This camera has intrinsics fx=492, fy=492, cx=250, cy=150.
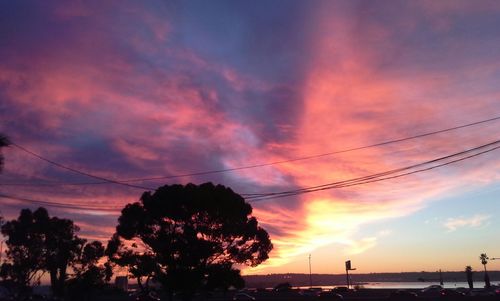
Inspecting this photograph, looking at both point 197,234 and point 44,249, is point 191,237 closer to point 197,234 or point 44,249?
point 197,234

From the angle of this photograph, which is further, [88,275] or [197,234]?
[88,275]

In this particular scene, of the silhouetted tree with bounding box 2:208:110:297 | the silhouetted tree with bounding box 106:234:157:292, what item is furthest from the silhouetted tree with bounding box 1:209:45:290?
the silhouetted tree with bounding box 106:234:157:292

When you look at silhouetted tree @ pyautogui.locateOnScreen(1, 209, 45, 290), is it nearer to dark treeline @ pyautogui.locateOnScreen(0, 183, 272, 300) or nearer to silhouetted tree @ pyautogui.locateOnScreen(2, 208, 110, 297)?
silhouetted tree @ pyautogui.locateOnScreen(2, 208, 110, 297)

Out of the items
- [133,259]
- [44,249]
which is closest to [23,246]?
[44,249]

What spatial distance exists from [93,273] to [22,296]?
14.6 meters

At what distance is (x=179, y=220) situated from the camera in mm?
52156

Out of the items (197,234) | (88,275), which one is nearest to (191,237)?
(197,234)

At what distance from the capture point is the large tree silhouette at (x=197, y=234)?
2008 inches

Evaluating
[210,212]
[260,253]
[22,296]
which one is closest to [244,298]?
[260,253]

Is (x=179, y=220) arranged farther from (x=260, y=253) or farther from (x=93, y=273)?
(x=93, y=273)

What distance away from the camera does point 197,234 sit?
51531 millimetres

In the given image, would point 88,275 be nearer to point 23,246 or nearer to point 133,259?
point 23,246

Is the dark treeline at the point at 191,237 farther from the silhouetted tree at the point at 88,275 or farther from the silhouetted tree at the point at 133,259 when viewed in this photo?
the silhouetted tree at the point at 88,275

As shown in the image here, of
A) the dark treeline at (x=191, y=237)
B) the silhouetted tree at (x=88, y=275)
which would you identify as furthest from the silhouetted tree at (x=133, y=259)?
the silhouetted tree at (x=88, y=275)
